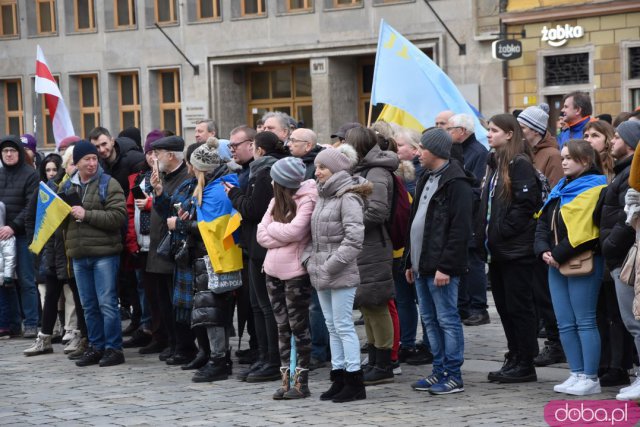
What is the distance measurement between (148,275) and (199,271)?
1613mm

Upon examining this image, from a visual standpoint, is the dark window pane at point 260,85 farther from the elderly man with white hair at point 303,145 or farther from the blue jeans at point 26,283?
the elderly man with white hair at point 303,145

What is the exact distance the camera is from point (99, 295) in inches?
436

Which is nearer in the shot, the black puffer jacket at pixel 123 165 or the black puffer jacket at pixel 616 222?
the black puffer jacket at pixel 616 222

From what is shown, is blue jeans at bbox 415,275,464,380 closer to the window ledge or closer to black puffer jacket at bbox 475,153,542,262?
black puffer jacket at bbox 475,153,542,262

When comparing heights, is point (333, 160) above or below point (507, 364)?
above

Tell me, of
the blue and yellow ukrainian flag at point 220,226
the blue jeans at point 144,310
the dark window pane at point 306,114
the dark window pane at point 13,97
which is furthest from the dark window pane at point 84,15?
Result: the blue and yellow ukrainian flag at point 220,226

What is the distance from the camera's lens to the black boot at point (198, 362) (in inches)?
416

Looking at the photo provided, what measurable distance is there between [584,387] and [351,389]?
1642mm

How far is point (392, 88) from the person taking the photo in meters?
13.9

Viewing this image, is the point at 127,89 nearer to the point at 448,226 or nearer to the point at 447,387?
the point at 448,226

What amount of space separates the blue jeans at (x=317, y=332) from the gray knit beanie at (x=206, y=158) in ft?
4.57

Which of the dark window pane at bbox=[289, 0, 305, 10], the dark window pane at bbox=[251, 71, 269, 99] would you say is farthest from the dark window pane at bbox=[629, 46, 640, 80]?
the dark window pane at bbox=[251, 71, 269, 99]

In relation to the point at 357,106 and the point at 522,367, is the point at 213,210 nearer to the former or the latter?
the point at 522,367

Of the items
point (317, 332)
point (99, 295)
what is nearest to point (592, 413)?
point (317, 332)
